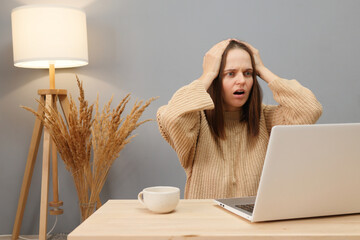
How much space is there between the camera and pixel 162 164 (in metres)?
2.42

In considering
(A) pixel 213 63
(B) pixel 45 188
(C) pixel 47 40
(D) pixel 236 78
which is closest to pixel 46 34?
(C) pixel 47 40

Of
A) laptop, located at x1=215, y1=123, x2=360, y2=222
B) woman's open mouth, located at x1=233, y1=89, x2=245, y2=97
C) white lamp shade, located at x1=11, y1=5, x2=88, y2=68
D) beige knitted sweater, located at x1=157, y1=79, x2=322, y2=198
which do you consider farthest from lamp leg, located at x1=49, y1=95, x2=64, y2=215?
laptop, located at x1=215, y1=123, x2=360, y2=222

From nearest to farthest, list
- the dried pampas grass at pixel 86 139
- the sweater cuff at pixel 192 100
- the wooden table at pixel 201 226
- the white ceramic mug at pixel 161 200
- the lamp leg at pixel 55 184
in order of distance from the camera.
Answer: the wooden table at pixel 201 226 → the white ceramic mug at pixel 161 200 → the sweater cuff at pixel 192 100 → the dried pampas grass at pixel 86 139 → the lamp leg at pixel 55 184

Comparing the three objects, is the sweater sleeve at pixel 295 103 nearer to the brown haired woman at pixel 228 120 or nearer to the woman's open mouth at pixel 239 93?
the brown haired woman at pixel 228 120

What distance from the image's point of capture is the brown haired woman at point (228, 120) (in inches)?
60.4

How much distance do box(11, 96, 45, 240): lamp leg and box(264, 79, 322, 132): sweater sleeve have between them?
133cm

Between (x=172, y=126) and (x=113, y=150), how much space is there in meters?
0.71

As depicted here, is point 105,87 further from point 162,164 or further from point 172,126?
point 172,126

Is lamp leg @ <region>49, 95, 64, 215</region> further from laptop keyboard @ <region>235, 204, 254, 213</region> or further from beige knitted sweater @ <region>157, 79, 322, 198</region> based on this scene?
laptop keyboard @ <region>235, 204, 254, 213</region>

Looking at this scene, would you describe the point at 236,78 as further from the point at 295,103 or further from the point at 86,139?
the point at 86,139

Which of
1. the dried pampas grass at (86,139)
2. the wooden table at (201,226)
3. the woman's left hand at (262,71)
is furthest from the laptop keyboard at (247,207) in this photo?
the dried pampas grass at (86,139)

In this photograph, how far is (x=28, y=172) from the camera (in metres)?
2.20

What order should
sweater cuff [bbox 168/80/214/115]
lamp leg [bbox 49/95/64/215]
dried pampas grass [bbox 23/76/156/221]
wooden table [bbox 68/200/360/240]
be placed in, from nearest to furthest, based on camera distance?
wooden table [bbox 68/200/360/240]
sweater cuff [bbox 168/80/214/115]
dried pampas grass [bbox 23/76/156/221]
lamp leg [bbox 49/95/64/215]

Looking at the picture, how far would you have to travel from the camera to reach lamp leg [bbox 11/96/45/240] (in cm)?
219
